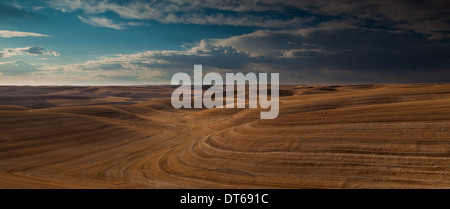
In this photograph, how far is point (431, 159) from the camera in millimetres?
6500

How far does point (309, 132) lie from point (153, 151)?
8.45 meters

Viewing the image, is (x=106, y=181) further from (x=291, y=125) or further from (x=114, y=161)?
(x=291, y=125)

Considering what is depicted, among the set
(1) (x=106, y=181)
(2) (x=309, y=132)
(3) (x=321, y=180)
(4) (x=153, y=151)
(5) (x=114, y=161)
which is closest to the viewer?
(3) (x=321, y=180)

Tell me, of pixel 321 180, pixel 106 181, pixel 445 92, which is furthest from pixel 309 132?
pixel 445 92

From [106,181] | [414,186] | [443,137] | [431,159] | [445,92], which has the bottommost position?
[106,181]

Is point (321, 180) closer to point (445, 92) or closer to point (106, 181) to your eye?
point (106, 181)

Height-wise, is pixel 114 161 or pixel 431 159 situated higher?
pixel 431 159

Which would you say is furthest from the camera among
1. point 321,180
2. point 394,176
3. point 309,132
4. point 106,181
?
point 309,132

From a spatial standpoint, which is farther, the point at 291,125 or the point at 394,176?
the point at 291,125

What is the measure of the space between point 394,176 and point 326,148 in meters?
2.02

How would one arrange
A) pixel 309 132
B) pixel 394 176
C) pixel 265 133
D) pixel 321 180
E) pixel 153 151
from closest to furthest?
pixel 394 176 < pixel 321 180 < pixel 309 132 < pixel 265 133 < pixel 153 151

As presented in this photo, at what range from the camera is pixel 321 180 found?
6781 mm

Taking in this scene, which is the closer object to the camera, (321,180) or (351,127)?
(321,180)

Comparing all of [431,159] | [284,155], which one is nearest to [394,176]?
[431,159]
